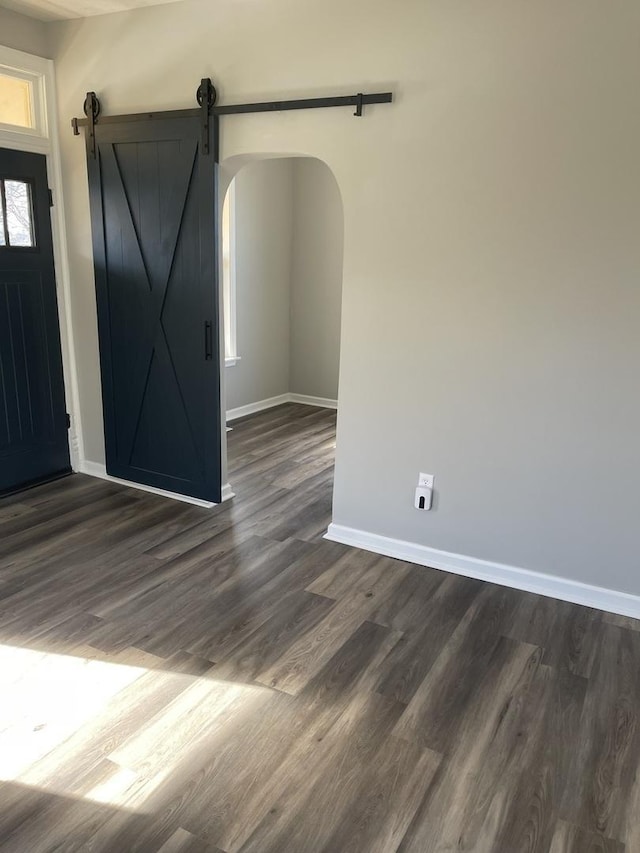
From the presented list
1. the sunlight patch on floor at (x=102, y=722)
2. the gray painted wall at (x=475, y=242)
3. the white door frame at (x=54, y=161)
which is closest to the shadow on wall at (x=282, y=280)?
the white door frame at (x=54, y=161)

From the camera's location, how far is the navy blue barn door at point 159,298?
3.52 meters

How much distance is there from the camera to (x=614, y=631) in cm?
270

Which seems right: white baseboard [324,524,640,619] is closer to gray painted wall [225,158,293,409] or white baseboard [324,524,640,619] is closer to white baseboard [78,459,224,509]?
white baseboard [78,459,224,509]

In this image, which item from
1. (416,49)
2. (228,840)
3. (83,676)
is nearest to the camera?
(228,840)

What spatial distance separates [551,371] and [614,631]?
3.86ft

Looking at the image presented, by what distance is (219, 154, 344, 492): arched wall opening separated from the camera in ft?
19.1

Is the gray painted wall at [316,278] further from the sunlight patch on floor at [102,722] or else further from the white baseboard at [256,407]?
the sunlight patch on floor at [102,722]

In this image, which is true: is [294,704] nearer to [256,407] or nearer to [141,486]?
[141,486]

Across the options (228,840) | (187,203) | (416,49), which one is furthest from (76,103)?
(228,840)

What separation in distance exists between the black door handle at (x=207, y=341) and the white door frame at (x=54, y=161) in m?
1.16

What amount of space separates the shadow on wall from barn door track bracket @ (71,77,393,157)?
6.32ft

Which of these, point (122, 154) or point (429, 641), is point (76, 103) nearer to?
point (122, 154)

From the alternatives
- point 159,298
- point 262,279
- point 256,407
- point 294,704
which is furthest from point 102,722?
point 262,279

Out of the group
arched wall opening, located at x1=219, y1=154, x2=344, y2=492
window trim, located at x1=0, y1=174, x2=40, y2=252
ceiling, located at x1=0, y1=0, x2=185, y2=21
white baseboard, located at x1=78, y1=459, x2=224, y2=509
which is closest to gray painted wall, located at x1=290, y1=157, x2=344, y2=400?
arched wall opening, located at x1=219, y1=154, x2=344, y2=492
